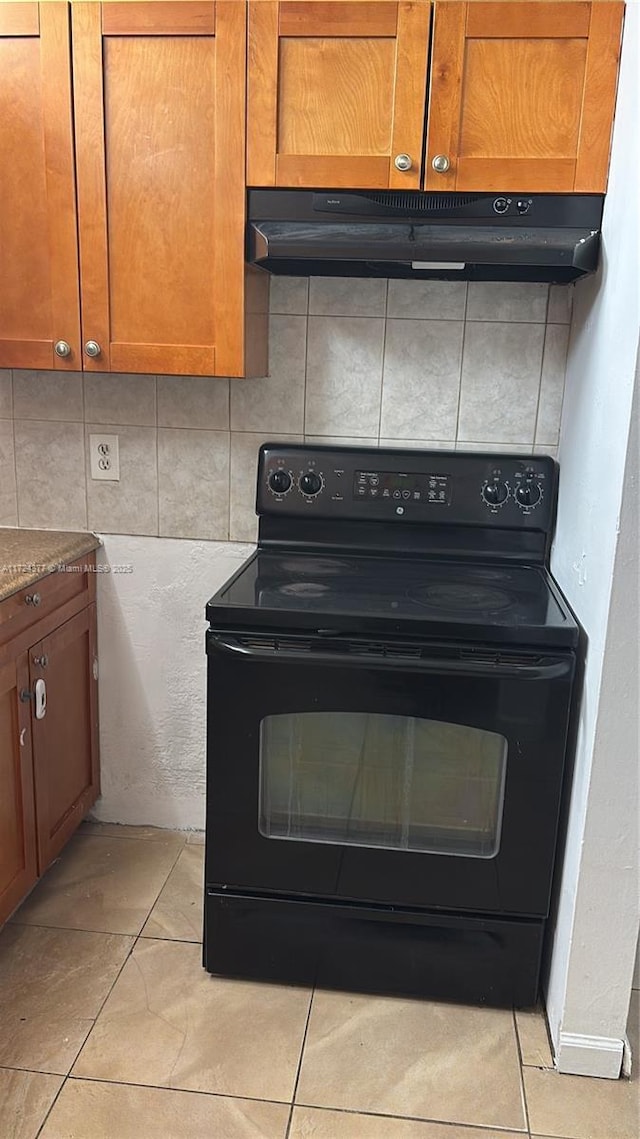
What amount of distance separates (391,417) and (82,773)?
4.01ft

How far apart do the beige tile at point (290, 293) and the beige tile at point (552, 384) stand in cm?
58

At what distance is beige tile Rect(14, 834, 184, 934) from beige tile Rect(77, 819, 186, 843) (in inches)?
0.7

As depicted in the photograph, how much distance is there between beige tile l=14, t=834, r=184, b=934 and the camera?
2.05 meters

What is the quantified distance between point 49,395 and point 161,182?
66cm

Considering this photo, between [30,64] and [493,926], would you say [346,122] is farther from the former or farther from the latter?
[493,926]

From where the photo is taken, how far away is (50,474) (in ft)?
7.47

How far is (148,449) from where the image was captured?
2232 mm

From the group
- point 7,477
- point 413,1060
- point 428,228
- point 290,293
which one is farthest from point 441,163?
point 413,1060

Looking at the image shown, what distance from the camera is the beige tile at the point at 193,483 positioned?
2.21m

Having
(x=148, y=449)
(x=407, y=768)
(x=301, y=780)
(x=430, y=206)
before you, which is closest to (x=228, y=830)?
(x=301, y=780)

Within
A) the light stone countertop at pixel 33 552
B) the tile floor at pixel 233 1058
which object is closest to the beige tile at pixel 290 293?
the light stone countertop at pixel 33 552

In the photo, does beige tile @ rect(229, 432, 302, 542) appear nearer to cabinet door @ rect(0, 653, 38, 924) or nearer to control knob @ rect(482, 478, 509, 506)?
control knob @ rect(482, 478, 509, 506)

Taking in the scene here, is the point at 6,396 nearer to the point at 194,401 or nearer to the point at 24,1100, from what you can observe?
the point at 194,401

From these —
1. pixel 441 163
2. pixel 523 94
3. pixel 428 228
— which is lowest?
pixel 428 228
